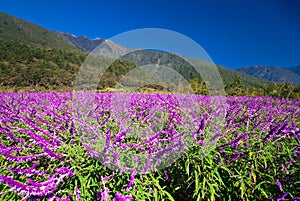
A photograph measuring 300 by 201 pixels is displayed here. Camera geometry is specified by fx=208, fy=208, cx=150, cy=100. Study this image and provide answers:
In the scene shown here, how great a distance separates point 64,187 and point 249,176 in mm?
2237

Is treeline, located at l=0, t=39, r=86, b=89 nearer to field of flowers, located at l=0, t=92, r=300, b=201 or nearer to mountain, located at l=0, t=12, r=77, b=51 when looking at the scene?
field of flowers, located at l=0, t=92, r=300, b=201

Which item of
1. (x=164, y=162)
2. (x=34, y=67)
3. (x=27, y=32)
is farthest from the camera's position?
(x=27, y=32)

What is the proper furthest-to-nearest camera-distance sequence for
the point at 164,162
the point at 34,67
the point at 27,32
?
the point at 27,32
the point at 34,67
the point at 164,162

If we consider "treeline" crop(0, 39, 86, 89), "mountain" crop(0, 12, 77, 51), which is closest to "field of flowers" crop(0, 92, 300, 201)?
"treeline" crop(0, 39, 86, 89)

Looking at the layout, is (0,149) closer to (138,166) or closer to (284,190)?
(138,166)

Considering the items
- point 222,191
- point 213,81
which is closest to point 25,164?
point 222,191

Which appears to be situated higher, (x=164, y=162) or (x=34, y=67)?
(x=164, y=162)

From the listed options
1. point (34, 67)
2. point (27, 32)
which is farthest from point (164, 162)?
point (27, 32)

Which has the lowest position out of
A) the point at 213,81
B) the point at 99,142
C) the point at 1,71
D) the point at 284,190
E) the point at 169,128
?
the point at 1,71

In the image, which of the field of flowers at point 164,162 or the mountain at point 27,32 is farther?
the mountain at point 27,32

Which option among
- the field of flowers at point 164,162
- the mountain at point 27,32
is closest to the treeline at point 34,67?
the field of flowers at point 164,162

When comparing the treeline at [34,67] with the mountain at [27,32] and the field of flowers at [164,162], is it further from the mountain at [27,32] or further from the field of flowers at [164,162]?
the mountain at [27,32]

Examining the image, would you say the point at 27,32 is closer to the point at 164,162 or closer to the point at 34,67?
the point at 34,67

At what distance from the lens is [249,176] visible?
106 inches
